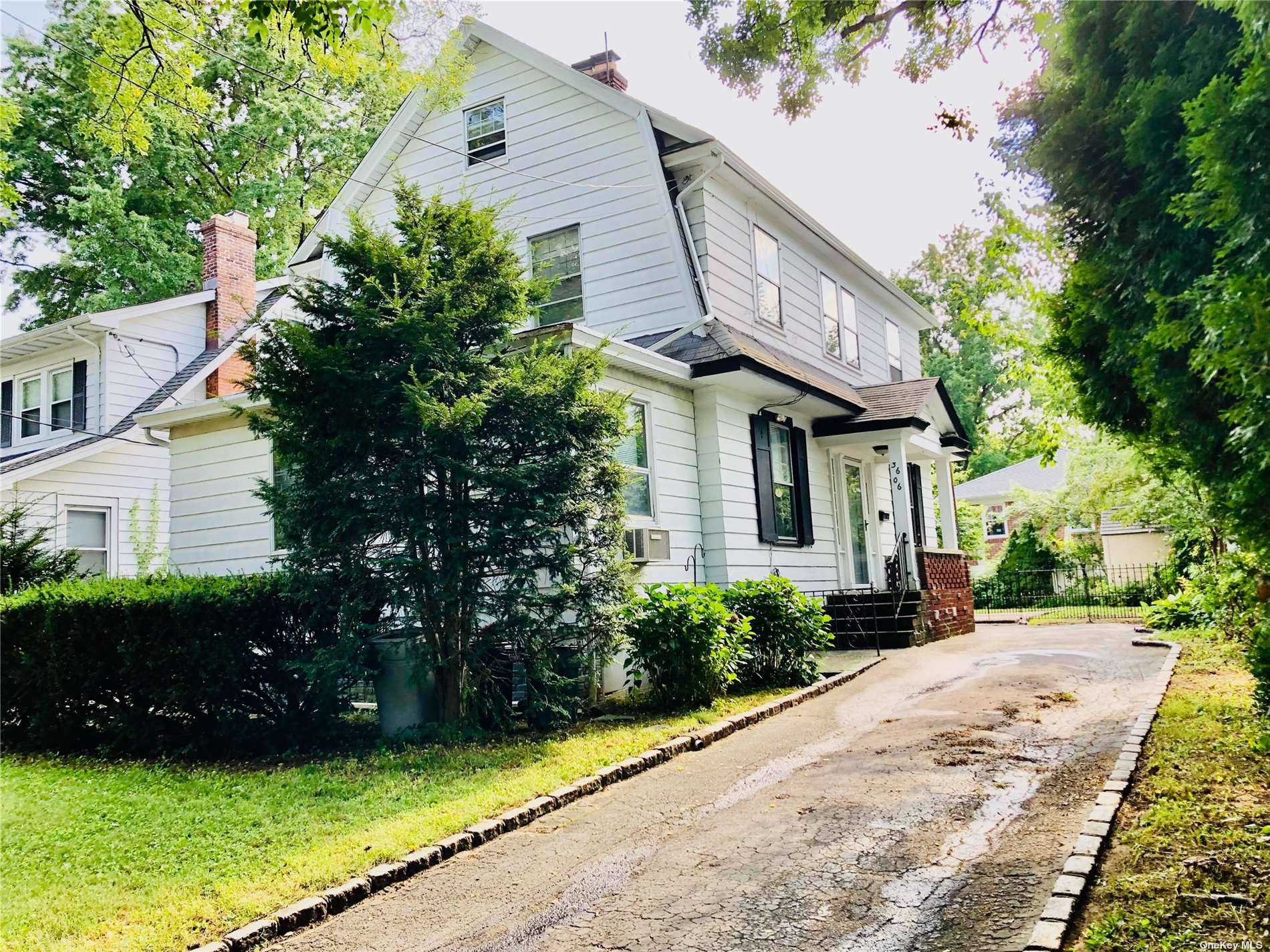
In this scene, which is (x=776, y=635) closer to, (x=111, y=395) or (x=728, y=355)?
(x=728, y=355)

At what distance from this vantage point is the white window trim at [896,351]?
21250 millimetres

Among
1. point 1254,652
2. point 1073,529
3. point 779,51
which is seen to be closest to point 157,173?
point 779,51

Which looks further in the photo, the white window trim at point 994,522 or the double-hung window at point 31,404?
the white window trim at point 994,522

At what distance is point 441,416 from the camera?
7520mm

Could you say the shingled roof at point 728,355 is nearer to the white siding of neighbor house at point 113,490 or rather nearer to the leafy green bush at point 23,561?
the leafy green bush at point 23,561

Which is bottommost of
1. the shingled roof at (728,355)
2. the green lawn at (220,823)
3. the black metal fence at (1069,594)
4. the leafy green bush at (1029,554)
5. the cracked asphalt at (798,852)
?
the cracked asphalt at (798,852)

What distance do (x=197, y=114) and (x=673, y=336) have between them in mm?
7175

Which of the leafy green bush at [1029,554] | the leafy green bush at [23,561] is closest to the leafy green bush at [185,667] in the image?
the leafy green bush at [23,561]

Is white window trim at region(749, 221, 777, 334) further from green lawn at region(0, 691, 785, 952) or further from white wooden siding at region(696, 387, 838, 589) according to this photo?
green lawn at region(0, 691, 785, 952)

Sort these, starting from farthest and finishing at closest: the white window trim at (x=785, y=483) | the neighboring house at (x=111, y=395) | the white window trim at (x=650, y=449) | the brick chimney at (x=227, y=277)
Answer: the brick chimney at (x=227, y=277), the neighboring house at (x=111, y=395), the white window trim at (x=785, y=483), the white window trim at (x=650, y=449)

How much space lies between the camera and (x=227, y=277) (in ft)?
63.8

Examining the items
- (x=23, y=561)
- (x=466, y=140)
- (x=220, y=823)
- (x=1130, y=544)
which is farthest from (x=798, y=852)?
(x=1130, y=544)

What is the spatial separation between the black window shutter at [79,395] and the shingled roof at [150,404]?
0.45m

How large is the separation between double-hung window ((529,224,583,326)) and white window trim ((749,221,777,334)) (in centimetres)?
288
